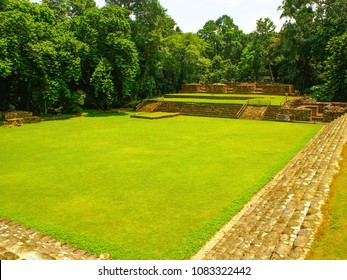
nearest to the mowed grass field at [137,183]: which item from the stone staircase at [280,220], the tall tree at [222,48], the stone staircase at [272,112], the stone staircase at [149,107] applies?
the stone staircase at [280,220]

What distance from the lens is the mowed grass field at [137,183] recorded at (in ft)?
20.5

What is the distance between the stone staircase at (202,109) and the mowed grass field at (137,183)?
9.76 meters

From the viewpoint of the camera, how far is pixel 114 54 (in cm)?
3134

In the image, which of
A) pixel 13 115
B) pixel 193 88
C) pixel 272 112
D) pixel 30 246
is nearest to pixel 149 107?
pixel 193 88

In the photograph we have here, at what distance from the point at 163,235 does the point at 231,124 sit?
17.2m

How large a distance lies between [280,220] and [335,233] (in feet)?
4.16

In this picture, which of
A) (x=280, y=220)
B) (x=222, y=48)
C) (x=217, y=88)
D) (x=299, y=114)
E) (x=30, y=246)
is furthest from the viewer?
(x=222, y=48)

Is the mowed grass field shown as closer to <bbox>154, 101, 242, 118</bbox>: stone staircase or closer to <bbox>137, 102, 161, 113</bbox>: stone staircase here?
<bbox>154, 101, 242, 118</bbox>: stone staircase

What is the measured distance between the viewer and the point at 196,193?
8.48 meters

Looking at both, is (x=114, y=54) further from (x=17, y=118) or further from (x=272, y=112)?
(x=272, y=112)

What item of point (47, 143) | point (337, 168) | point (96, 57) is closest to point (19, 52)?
point (96, 57)

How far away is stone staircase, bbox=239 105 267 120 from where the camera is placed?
25.5 meters

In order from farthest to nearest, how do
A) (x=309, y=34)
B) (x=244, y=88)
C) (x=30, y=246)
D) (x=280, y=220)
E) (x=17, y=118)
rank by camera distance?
(x=244, y=88) < (x=309, y=34) < (x=17, y=118) < (x=280, y=220) < (x=30, y=246)

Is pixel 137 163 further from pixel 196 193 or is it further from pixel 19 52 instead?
pixel 19 52
